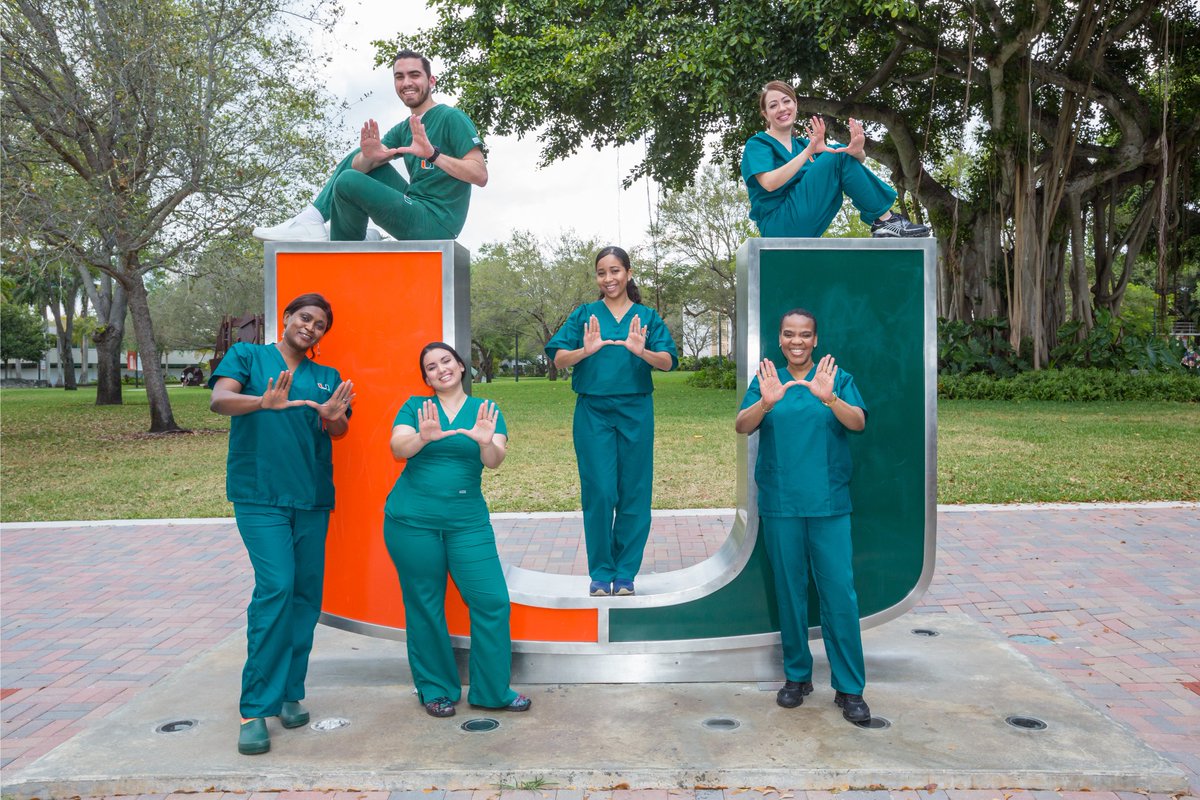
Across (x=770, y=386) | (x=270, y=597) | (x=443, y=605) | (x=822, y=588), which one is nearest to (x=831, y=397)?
(x=770, y=386)

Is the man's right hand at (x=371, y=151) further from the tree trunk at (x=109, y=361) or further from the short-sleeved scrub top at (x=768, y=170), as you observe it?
the tree trunk at (x=109, y=361)

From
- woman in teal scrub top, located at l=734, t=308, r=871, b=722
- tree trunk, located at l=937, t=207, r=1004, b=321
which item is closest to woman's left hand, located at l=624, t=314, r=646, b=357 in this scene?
woman in teal scrub top, located at l=734, t=308, r=871, b=722

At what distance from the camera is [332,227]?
4.34m

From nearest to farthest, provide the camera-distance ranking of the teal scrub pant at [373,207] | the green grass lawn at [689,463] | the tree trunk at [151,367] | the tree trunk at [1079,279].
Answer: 1. the teal scrub pant at [373,207]
2. the green grass lawn at [689,463]
3. the tree trunk at [151,367]
4. the tree trunk at [1079,279]

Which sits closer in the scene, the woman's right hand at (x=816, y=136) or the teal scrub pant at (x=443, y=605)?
the teal scrub pant at (x=443, y=605)

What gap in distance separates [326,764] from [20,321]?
221ft

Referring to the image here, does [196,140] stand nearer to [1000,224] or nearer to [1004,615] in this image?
[1004,615]

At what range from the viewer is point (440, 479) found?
147 inches

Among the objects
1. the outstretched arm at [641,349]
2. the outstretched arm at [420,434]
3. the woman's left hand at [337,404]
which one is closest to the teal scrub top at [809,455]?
the outstretched arm at [641,349]

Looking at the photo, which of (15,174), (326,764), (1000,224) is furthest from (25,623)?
(1000,224)

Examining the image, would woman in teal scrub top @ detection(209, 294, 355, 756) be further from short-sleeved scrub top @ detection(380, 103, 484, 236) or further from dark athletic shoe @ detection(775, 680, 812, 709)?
dark athletic shoe @ detection(775, 680, 812, 709)

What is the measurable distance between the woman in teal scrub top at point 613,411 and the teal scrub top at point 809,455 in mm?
622

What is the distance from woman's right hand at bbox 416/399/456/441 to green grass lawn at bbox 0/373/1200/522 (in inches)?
212

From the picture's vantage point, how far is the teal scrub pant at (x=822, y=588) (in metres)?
3.83
